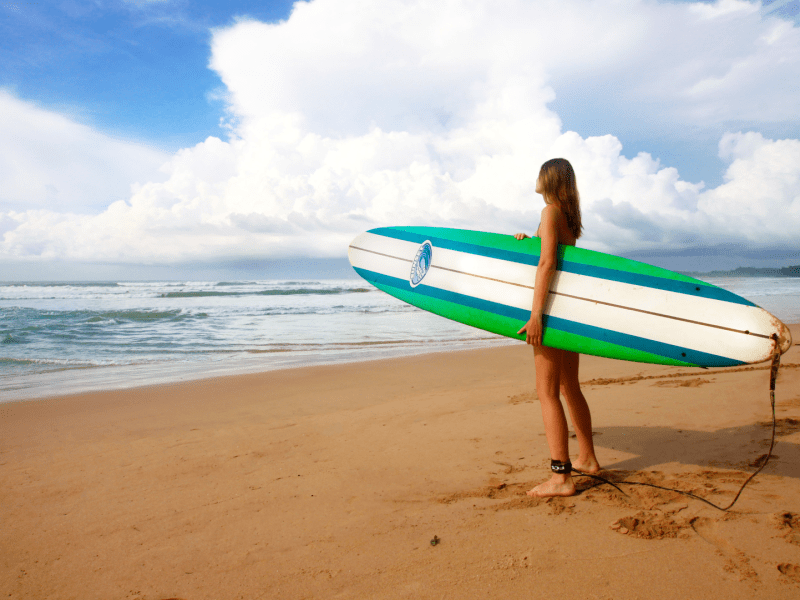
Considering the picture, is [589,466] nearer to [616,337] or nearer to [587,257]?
[616,337]

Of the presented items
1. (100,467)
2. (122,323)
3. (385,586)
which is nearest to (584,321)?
(385,586)

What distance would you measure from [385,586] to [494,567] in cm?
38

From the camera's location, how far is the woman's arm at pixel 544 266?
2.17 metres

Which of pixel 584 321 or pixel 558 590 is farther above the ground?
pixel 584 321

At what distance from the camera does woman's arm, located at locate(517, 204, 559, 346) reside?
2.17 metres

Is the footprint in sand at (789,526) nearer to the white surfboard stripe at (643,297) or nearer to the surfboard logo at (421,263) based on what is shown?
the white surfboard stripe at (643,297)

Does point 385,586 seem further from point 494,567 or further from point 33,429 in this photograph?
point 33,429

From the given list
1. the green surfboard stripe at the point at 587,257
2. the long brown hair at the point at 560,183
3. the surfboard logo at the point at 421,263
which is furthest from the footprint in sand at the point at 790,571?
the surfboard logo at the point at 421,263

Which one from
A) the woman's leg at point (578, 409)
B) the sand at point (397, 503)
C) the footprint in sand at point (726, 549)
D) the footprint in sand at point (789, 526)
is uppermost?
the woman's leg at point (578, 409)

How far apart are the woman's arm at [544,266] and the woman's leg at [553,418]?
89 millimetres

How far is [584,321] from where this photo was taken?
2.57 m

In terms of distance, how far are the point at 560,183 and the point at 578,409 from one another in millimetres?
1101

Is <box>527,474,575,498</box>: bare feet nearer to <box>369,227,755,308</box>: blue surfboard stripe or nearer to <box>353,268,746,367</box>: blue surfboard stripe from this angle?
<box>353,268,746,367</box>: blue surfboard stripe

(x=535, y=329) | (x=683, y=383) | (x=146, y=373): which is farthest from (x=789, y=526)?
(x=146, y=373)
